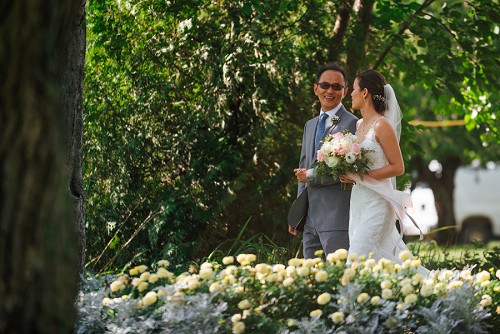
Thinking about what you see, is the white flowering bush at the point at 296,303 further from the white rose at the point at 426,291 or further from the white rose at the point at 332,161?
the white rose at the point at 332,161

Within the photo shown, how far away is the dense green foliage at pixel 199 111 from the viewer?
30.0ft

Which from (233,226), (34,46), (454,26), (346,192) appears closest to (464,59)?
(454,26)

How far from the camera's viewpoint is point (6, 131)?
118 inches

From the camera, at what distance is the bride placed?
6332 millimetres

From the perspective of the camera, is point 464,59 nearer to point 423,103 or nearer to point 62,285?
point 62,285

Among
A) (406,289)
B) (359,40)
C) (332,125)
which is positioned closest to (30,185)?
(406,289)

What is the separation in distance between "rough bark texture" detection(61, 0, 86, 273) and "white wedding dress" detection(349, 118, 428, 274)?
1918 millimetres

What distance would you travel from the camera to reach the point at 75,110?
6.20 metres

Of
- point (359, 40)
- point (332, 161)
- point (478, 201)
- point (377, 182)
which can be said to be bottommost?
point (478, 201)

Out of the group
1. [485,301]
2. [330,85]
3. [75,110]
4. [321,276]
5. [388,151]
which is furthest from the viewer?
[330,85]

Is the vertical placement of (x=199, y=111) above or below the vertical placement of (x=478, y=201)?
above

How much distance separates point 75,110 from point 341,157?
1869 millimetres

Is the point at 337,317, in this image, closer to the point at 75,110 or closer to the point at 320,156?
the point at 320,156

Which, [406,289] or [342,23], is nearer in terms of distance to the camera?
[406,289]
